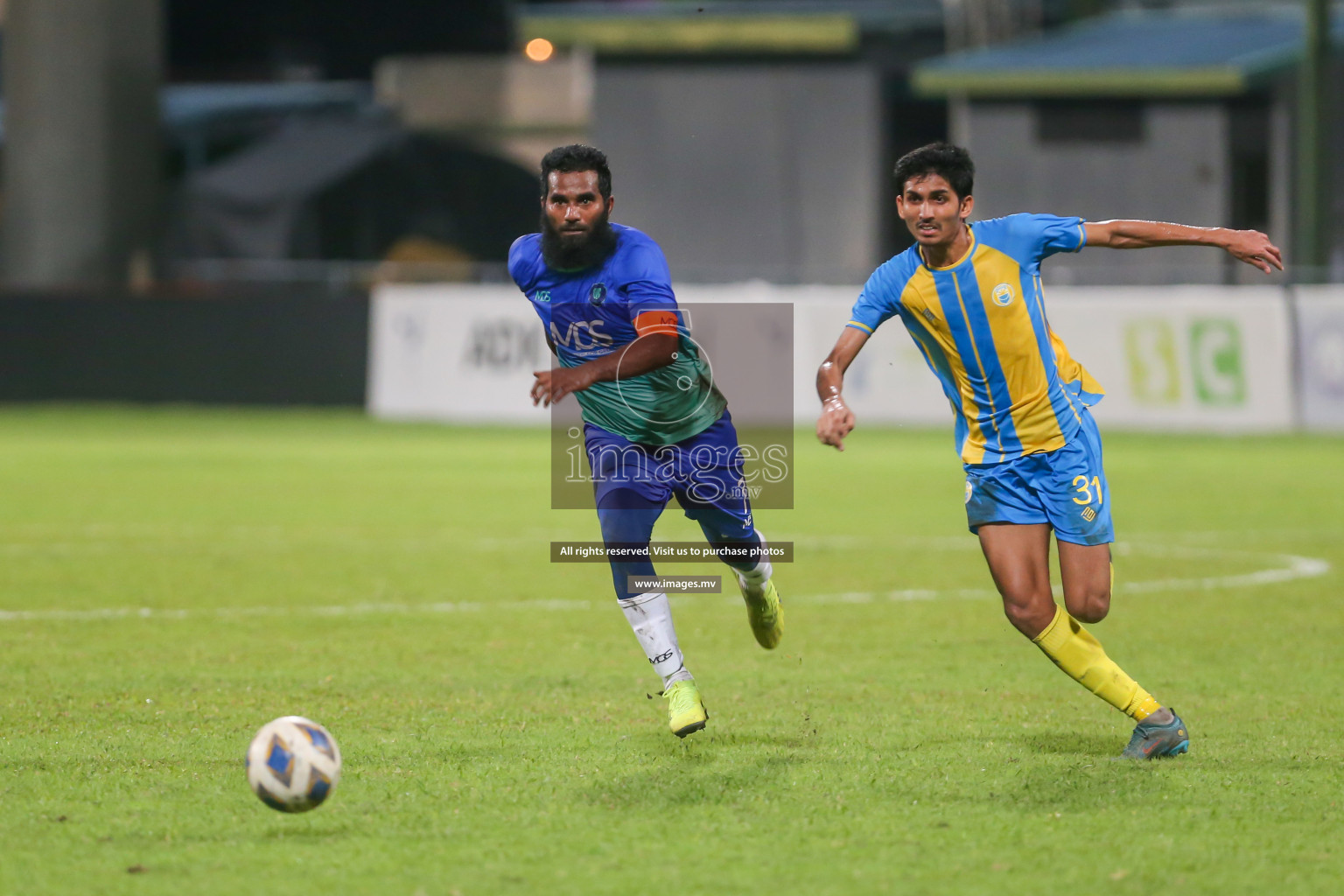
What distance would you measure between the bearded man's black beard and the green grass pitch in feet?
5.74

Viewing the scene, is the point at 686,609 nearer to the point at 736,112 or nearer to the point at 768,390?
the point at 768,390

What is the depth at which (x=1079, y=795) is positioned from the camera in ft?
17.7

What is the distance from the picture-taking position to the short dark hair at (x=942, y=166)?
5945 mm

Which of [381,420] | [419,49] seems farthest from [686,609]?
[419,49]

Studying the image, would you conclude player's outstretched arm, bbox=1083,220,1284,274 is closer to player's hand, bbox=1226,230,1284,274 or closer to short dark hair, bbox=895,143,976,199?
player's hand, bbox=1226,230,1284,274

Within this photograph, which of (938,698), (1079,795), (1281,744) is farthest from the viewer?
(938,698)

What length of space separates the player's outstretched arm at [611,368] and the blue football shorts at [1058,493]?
1.25 meters

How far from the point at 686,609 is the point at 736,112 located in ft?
75.4

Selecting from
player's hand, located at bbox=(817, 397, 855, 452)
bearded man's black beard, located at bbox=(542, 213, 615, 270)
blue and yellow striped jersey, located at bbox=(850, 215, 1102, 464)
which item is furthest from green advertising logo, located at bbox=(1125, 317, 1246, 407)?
player's hand, located at bbox=(817, 397, 855, 452)

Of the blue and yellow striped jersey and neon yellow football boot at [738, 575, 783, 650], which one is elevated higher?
the blue and yellow striped jersey

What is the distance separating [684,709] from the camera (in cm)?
618

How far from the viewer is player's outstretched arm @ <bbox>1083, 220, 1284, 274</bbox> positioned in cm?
586

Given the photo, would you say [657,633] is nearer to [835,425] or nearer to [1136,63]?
[835,425]

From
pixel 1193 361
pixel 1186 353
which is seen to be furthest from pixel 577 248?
pixel 1193 361
